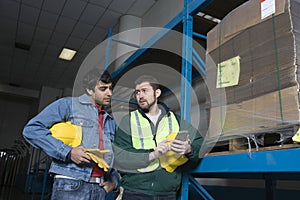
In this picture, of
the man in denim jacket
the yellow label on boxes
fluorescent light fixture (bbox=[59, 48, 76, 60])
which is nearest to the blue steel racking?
the yellow label on boxes

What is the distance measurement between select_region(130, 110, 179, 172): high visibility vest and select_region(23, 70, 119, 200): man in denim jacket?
19 centimetres

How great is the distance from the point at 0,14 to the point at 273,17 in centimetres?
512

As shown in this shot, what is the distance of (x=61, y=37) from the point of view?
17.9 ft

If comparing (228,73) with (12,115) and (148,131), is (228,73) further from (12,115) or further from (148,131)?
(12,115)

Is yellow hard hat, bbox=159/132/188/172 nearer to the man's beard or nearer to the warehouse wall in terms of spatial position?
the man's beard

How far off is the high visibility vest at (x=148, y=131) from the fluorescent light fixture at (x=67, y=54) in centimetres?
498

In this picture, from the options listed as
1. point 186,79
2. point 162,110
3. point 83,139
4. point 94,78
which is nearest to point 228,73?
point 186,79

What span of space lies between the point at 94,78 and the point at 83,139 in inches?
13.8

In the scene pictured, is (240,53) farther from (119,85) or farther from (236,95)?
(119,85)

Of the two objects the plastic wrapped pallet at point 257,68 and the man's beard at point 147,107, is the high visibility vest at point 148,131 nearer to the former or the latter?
the man's beard at point 147,107

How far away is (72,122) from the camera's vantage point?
143 centimetres

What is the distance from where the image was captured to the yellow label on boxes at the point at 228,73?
1.22m

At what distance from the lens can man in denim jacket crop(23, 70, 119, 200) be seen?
4.33 ft

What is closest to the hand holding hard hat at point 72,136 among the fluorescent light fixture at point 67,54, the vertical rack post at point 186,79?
the vertical rack post at point 186,79
